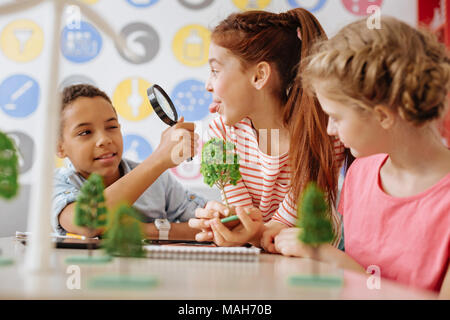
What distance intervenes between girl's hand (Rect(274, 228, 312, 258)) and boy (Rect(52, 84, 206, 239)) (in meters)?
0.42

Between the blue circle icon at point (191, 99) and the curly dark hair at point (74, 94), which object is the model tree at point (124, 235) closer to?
the curly dark hair at point (74, 94)

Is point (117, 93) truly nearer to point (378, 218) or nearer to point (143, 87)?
point (143, 87)

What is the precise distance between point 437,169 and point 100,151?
878 mm

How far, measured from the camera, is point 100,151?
1312mm

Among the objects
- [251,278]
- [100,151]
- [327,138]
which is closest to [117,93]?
[100,151]

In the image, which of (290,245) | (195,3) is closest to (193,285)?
(290,245)

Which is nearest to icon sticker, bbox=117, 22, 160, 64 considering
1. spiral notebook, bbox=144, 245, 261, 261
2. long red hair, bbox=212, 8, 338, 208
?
long red hair, bbox=212, 8, 338, 208

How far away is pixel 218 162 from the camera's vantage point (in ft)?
2.87

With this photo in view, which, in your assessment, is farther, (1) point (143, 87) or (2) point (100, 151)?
(1) point (143, 87)

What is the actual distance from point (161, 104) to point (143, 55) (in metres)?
1.31

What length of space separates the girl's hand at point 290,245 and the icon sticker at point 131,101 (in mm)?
1669

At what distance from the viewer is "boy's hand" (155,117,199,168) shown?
118cm

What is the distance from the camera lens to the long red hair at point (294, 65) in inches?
43.8

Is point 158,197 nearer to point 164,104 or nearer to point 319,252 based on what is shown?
point 164,104
